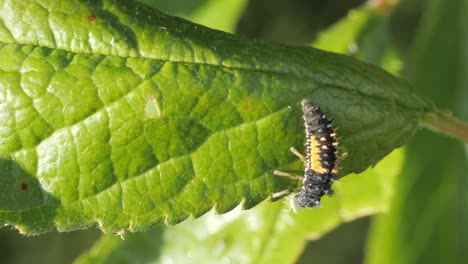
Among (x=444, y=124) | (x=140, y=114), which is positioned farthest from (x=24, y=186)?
(x=444, y=124)

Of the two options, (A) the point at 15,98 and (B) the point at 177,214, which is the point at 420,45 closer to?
(B) the point at 177,214

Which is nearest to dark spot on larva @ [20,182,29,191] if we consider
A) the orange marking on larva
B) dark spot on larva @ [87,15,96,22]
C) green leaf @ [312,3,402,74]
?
dark spot on larva @ [87,15,96,22]

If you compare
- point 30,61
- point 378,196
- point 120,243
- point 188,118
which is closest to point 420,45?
point 378,196

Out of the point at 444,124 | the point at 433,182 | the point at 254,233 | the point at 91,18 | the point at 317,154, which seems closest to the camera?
the point at 91,18

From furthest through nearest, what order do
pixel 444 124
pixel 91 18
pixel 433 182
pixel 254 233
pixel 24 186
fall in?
pixel 433 182, pixel 254 233, pixel 444 124, pixel 91 18, pixel 24 186

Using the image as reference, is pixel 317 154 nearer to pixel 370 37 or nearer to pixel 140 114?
pixel 140 114

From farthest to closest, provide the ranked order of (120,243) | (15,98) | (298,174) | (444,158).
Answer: (444,158), (120,243), (298,174), (15,98)

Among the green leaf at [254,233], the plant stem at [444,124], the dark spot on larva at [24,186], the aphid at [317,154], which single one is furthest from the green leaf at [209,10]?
the dark spot on larva at [24,186]
